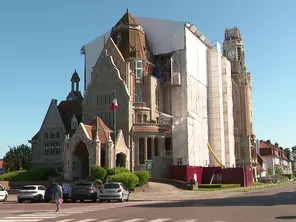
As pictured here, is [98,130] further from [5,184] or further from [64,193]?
[64,193]

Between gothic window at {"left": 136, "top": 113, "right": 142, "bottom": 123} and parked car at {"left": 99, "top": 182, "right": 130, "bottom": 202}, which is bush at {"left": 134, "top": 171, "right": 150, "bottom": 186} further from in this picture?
parked car at {"left": 99, "top": 182, "right": 130, "bottom": 202}

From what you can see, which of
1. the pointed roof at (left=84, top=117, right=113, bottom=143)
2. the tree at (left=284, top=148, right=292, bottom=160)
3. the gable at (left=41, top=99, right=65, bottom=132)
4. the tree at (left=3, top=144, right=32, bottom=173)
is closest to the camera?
the pointed roof at (left=84, top=117, right=113, bottom=143)

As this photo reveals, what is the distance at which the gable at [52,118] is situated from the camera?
63853 millimetres

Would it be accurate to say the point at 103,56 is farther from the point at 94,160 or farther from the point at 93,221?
the point at 93,221

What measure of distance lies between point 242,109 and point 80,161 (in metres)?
41.3

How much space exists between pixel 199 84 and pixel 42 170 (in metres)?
27.5

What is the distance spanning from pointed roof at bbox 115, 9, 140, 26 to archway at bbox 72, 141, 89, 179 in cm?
2149

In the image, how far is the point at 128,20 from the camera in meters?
64.2

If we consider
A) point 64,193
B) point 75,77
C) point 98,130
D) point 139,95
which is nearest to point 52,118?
point 75,77

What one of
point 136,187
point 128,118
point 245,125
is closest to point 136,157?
point 128,118

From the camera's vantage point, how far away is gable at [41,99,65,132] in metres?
63.9

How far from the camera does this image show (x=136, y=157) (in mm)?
55719

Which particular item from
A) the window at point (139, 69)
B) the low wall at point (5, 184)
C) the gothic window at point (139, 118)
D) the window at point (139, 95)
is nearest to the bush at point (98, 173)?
the low wall at point (5, 184)

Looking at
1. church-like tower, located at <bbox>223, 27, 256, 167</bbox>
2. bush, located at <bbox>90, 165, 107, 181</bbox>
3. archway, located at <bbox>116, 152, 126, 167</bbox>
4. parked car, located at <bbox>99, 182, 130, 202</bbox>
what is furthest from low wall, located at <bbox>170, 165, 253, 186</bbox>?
parked car, located at <bbox>99, 182, 130, 202</bbox>
